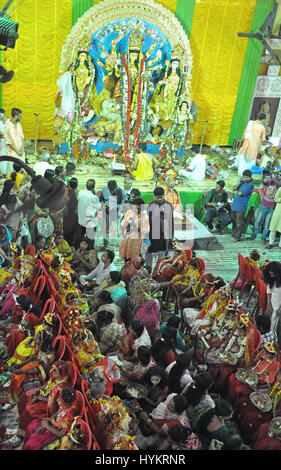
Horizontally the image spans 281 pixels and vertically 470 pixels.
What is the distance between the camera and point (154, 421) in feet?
11.5

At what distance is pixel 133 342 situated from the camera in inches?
162

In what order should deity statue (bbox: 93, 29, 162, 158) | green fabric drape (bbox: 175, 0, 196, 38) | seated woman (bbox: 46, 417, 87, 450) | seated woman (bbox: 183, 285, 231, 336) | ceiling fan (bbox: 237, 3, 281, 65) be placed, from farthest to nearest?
ceiling fan (bbox: 237, 3, 281, 65) → green fabric drape (bbox: 175, 0, 196, 38) → deity statue (bbox: 93, 29, 162, 158) → seated woman (bbox: 183, 285, 231, 336) → seated woman (bbox: 46, 417, 87, 450)

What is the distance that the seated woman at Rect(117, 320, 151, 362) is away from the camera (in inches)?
160

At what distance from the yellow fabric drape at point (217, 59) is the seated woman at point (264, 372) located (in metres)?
8.07

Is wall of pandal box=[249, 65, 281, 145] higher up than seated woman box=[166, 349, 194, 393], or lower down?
higher up

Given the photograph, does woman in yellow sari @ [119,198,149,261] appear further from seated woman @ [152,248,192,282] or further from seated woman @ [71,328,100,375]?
seated woman @ [71,328,100,375]

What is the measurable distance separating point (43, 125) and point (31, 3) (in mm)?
2427

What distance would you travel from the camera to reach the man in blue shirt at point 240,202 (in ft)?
23.3

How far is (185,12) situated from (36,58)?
3.40 m

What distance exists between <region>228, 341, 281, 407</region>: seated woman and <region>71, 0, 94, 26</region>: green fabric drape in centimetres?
788

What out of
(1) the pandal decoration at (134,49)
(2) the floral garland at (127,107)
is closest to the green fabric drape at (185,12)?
(1) the pandal decoration at (134,49)

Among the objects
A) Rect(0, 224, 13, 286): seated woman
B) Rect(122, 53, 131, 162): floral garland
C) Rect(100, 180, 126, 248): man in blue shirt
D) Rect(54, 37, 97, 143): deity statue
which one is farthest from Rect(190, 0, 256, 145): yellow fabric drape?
Rect(0, 224, 13, 286): seated woman

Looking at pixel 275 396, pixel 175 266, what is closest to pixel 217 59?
pixel 175 266

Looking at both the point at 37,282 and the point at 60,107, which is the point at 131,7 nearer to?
the point at 60,107
